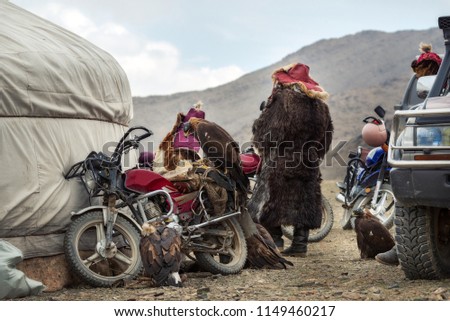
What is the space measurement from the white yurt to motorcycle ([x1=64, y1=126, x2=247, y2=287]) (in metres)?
0.20

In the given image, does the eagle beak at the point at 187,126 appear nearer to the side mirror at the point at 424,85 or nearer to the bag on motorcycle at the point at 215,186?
the bag on motorcycle at the point at 215,186

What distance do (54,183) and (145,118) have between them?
41354mm

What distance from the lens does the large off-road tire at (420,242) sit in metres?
6.14

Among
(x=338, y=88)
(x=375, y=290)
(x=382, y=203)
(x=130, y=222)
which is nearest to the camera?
(x=375, y=290)

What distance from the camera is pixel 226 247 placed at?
24.4 ft

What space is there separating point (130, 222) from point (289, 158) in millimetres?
2460

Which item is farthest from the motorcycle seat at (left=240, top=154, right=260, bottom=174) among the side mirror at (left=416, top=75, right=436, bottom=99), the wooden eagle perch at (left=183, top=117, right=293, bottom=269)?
the side mirror at (left=416, top=75, right=436, bottom=99)

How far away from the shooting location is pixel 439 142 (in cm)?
577

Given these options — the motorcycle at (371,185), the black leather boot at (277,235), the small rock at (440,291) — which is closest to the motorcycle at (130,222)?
the black leather boot at (277,235)

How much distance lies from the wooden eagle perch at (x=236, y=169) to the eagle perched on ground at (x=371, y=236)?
35.1 inches

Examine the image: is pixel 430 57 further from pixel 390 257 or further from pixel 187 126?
pixel 187 126

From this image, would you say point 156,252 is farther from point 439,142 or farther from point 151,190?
point 439,142

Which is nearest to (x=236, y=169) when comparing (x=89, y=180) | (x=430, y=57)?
(x=89, y=180)
